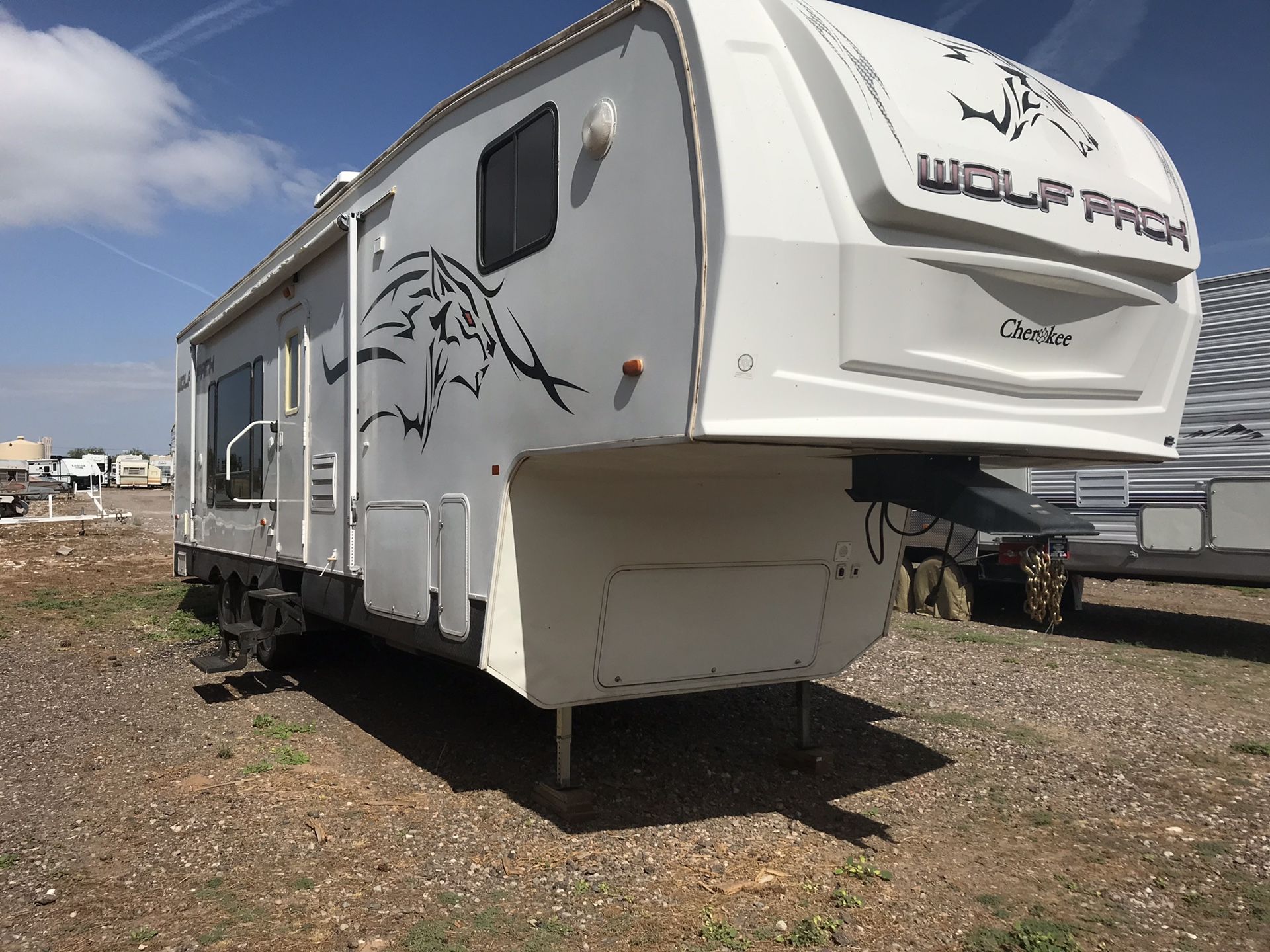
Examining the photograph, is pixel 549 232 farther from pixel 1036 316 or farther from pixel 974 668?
pixel 974 668

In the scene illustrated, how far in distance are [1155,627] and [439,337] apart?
8669 millimetres

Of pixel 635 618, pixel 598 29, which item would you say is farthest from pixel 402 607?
pixel 598 29

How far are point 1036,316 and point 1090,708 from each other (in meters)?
4.02

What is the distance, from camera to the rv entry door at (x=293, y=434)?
609 cm

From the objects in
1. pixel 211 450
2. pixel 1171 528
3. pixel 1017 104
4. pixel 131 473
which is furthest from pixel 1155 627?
pixel 131 473

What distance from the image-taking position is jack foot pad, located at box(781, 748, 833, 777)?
197 inches

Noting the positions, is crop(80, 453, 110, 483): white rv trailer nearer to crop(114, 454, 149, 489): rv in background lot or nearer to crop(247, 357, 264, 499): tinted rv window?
crop(114, 454, 149, 489): rv in background lot

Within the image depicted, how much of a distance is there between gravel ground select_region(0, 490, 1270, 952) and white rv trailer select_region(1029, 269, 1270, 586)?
1060 millimetres

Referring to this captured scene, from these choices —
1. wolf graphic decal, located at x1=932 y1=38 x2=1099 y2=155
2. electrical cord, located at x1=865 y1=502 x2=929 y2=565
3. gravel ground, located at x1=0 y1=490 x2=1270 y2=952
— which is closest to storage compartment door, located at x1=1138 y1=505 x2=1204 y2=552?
gravel ground, located at x1=0 y1=490 x2=1270 y2=952

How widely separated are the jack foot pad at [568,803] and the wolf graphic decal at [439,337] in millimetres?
1750

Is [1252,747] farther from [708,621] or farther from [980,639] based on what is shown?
[980,639]

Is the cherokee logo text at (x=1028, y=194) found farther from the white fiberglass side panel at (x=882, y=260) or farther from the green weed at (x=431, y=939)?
the green weed at (x=431, y=939)

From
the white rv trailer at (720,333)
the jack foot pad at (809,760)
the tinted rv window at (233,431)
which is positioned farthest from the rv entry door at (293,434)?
the jack foot pad at (809,760)

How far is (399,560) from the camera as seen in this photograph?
4820 millimetres
